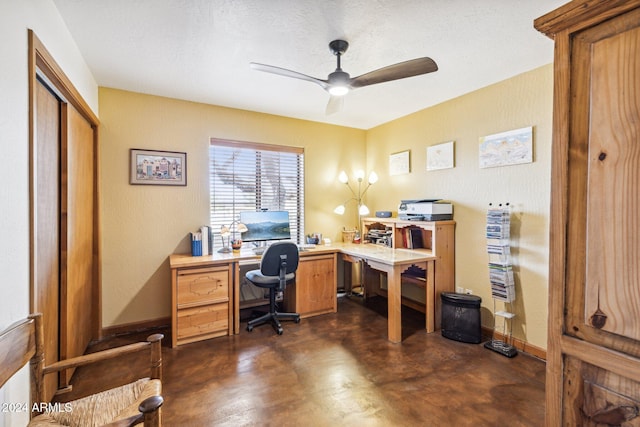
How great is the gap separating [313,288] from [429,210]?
1.59m

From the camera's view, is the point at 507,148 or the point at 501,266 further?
the point at 507,148

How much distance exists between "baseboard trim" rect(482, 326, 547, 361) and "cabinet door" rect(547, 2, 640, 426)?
2066 mm

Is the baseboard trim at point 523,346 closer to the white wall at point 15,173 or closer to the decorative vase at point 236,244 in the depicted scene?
the decorative vase at point 236,244

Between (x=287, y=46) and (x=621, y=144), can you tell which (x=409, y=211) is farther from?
(x=621, y=144)

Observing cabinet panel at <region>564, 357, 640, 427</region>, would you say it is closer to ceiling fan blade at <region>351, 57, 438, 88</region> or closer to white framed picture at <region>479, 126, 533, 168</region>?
ceiling fan blade at <region>351, 57, 438, 88</region>

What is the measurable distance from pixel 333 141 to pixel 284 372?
3064mm

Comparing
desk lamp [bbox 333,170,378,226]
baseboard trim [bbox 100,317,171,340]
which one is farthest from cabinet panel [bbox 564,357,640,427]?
baseboard trim [bbox 100,317,171,340]

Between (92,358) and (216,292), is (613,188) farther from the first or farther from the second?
(216,292)

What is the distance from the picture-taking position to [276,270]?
9.46 ft

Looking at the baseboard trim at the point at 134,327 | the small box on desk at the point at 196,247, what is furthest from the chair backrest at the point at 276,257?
the baseboard trim at the point at 134,327

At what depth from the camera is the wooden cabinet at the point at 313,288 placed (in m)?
3.28

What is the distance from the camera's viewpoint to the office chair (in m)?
2.82

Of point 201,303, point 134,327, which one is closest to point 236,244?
point 201,303

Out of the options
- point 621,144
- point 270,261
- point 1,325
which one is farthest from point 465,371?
point 1,325
